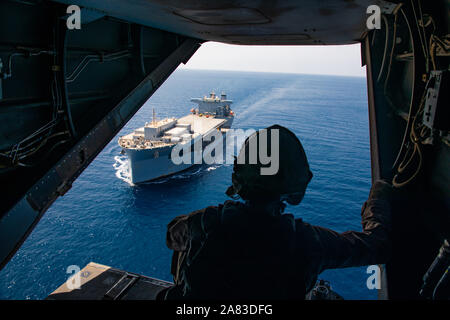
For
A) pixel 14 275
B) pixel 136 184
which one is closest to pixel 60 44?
pixel 14 275

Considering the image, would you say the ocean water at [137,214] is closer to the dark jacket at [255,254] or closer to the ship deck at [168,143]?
the ship deck at [168,143]

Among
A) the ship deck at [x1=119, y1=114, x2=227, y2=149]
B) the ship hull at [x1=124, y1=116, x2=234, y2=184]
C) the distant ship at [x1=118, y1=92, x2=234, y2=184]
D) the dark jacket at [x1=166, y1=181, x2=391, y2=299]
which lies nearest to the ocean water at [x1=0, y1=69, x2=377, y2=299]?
the ship hull at [x1=124, y1=116, x2=234, y2=184]

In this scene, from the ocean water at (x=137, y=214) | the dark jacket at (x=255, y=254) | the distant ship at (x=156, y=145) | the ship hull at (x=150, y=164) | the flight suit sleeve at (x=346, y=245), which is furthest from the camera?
the distant ship at (x=156, y=145)

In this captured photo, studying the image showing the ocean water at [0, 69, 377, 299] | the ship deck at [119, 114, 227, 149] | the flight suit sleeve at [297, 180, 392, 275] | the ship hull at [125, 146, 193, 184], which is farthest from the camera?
the ship deck at [119, 114, 227, 149]

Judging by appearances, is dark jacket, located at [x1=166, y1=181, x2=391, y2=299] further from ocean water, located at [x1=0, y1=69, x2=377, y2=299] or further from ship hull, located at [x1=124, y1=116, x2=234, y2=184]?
ship hull, located at [x1=124, y1=116, x2=234, y2=184]

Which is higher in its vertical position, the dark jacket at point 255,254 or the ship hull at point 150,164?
the dark jacket at point 255,254

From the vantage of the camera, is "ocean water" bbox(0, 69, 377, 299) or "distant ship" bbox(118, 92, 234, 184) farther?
"distant ship" bbox(118, 92, 234, 184)

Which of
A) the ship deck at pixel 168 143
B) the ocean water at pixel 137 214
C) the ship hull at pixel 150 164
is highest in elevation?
the ship deck at pixel 168 143

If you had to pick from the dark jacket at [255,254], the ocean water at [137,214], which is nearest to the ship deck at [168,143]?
the ocean water at [137,214]

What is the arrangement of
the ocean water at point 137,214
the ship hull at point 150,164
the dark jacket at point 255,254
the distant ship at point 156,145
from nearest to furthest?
the dark jacket at point 255,254 → the ocean water at point 137,214 → the ship hull at point 150,164 → the distant ship at point 156,145
